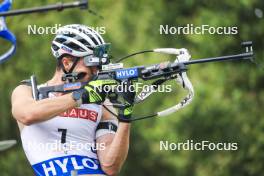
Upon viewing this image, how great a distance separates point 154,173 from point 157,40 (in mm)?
2868

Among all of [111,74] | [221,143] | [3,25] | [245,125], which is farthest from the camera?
[245,125]

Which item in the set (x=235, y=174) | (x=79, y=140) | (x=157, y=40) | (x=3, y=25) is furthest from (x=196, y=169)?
(x=3, y=25)

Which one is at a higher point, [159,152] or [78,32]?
[78,32]

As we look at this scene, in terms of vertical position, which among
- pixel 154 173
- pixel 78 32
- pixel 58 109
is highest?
pixel 78 32

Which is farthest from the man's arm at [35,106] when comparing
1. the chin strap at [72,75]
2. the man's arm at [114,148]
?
the man's arm at [114,148]

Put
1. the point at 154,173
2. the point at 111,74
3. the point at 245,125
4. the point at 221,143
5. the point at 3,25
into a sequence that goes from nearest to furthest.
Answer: the point at 3,25
the point at 111,74
the point at 221,143
the point at 245,125
the point at 154,173

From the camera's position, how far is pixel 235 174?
23.5 m

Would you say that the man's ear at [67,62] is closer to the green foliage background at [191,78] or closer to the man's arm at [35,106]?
the man's arm at [35,106]

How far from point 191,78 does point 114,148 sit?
12.4m

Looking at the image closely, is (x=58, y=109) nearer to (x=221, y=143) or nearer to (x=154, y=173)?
(x=221, y=143)

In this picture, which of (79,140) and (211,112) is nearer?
(79,140)

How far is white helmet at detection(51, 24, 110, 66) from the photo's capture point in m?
11.3

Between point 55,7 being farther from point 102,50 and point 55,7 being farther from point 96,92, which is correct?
point 102,50

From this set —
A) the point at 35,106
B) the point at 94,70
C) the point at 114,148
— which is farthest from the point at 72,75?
the point at 114,148
